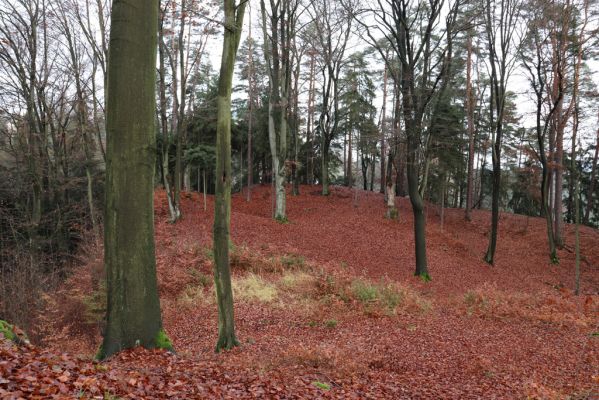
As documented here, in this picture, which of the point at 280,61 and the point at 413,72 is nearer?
the point at 413,72

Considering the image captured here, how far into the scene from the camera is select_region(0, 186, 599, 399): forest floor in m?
4.42

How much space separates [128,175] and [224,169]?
170 centimetres

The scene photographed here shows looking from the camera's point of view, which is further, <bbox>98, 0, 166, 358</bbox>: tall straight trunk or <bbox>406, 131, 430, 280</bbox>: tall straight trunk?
<bbox>406, 131, 430, 280</bbox>: tall straight trunk

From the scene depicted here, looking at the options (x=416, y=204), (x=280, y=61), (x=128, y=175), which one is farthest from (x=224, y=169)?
(x=280, y=61)

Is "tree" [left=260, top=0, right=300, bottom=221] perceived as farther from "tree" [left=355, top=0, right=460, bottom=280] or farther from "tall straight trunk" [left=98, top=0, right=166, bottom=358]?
"tall straight trunk" [left=98, top=0, right=166, bottom=358]

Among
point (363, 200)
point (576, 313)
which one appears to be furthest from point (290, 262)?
point (363, 200)

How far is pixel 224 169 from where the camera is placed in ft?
21.5

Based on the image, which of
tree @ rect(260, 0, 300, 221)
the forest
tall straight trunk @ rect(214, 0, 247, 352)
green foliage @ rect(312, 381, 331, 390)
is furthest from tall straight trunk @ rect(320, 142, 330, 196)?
green foliage @ rect(312, 381, 331, 390)

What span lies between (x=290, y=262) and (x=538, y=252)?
16.1 m

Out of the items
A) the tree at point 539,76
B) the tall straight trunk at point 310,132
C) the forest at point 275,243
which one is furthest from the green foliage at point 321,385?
the tall straight trunk at point 310,132

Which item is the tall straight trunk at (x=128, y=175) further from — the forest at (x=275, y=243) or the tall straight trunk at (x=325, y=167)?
the tall straight trunk at (x=325, y=167)

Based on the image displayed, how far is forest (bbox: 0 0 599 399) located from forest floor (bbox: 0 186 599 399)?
55 mm

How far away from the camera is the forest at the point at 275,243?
5176mm

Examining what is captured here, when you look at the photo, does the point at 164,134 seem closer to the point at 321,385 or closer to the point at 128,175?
the point at 128,175
